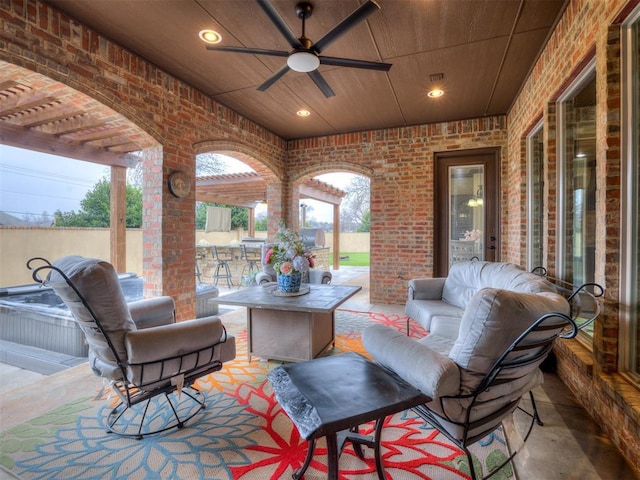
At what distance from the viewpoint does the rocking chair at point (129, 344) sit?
1.65 metres

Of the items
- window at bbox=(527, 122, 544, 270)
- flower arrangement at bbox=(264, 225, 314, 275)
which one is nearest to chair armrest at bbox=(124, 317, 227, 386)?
flower arrangement at bbox=(264, 225, 314, 275)

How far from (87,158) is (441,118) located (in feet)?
18.1

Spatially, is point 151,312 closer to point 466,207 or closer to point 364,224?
point 466,207

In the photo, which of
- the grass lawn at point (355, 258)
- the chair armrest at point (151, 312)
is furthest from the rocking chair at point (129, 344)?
the grass lawn at point (355, 258)

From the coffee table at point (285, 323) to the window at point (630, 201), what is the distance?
73.2 inches

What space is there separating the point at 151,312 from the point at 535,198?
4.15m

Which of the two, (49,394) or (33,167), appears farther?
(33,167)

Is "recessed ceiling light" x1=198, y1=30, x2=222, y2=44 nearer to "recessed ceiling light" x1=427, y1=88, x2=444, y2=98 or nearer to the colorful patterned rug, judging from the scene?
"recessed ceiling light" x1=427, y1=88, x2=444, y2=98

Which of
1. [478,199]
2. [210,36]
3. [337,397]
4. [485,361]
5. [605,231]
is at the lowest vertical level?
[337,397]

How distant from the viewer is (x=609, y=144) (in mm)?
1826

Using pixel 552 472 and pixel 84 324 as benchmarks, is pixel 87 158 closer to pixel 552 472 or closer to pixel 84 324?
pixel 84 324

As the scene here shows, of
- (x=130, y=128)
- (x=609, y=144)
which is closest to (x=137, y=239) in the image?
(x=130, y=128)

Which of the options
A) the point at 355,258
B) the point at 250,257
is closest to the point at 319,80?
the point at 250,257

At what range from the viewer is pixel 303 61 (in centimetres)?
239
